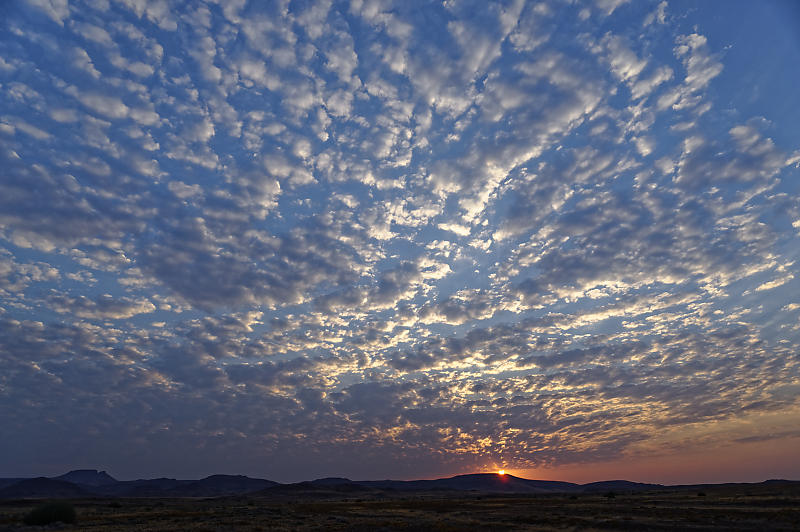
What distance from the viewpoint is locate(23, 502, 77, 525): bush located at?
1896 inches

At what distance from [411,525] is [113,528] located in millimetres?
28263

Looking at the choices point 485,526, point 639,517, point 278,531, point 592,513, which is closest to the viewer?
point 278,531

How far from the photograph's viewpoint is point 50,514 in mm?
49375

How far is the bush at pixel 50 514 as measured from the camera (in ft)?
158

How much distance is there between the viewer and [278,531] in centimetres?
4016

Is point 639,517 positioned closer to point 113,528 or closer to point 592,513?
point 592,513

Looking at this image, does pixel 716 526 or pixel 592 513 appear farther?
pixel 592 513

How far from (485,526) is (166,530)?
95.1 feet

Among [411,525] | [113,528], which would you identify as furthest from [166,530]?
[411,525]

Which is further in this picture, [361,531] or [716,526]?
[361,531]

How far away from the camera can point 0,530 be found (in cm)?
4200

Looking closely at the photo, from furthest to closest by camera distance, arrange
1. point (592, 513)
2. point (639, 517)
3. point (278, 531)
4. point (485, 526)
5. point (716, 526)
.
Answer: point (592, 513), point (639, 517), point (485, 526), point (278, 531), point (716, 526)

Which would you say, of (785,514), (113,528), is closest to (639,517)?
(785,514)

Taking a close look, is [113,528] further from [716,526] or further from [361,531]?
[716,526]
